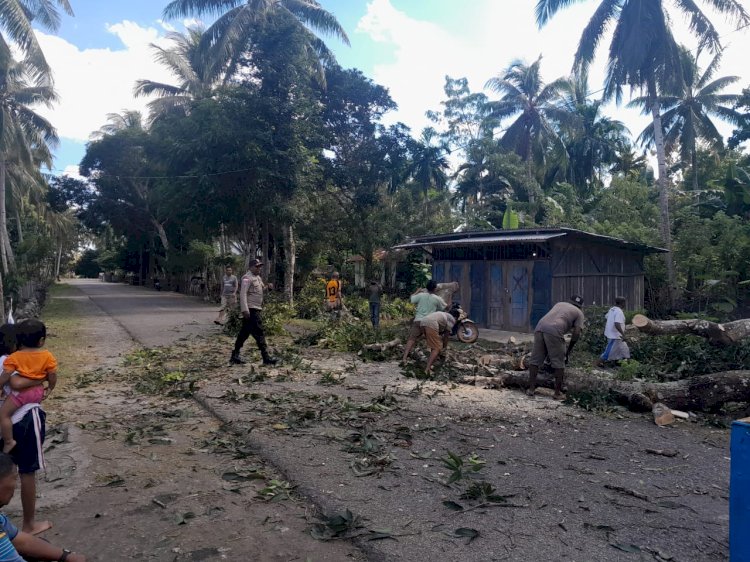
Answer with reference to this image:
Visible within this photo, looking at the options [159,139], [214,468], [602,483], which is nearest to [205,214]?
[159,139]

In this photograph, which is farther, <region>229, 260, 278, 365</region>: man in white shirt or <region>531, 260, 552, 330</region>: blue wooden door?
<region>531, 260, 552, 330</region>: blue wooden door

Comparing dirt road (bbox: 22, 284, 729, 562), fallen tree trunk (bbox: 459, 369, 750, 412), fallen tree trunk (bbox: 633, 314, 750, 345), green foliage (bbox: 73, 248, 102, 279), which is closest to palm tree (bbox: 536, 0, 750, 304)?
fallen tree trunk (bbox: 633, 314, 750, 345)

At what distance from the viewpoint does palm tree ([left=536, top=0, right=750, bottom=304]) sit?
19344mm

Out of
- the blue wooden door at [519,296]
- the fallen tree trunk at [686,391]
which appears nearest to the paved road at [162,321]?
the blue wooden door at [519,296]

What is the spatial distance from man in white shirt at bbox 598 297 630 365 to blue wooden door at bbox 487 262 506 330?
20.1 feet

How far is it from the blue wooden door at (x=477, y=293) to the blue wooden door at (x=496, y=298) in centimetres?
20

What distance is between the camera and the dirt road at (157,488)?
11.6 feet

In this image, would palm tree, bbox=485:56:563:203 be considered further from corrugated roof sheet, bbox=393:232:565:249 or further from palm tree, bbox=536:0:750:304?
corrugated roof sheet, bbox=393:232:565:249

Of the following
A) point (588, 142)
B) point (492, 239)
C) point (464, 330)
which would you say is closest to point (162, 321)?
point (464, 330)

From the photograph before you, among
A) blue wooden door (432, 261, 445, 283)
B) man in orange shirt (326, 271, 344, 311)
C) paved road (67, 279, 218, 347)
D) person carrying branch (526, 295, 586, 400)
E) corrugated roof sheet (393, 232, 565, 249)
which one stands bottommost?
paved road (67, 279, 218, 347)

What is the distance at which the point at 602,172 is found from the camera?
37406mm

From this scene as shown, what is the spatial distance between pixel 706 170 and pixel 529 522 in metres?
34.6

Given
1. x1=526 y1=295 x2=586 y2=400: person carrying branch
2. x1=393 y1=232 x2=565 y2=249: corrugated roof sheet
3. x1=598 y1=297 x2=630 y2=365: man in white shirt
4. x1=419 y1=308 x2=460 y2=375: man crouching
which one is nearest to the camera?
x1=526 y1=295 x2=586 y2=400: person carrying branch

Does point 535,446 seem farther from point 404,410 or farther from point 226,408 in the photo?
point 226,408
